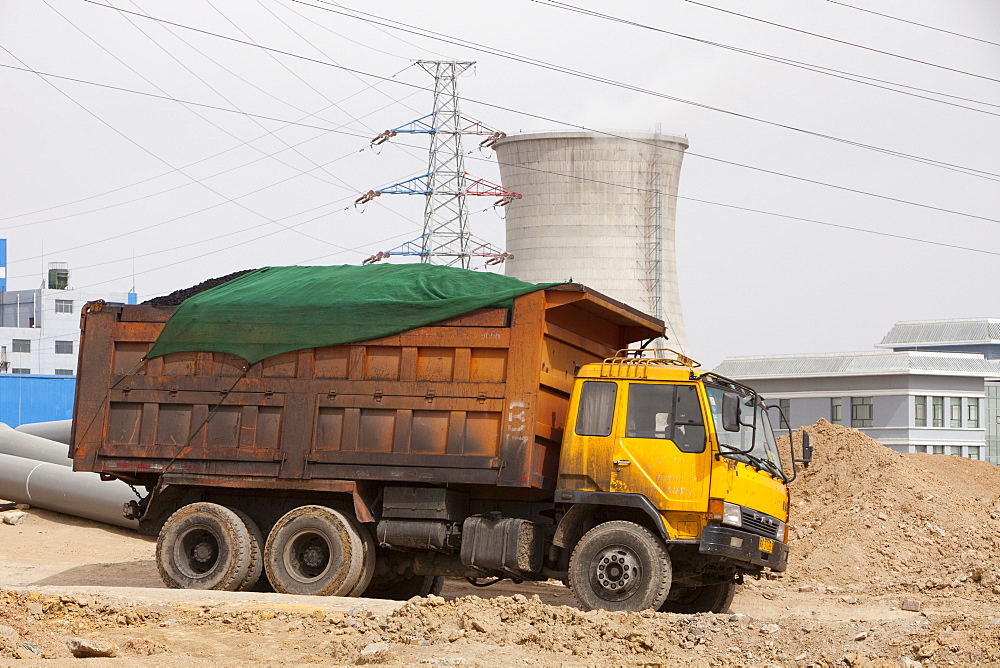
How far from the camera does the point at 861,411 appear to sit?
5581 centimetres

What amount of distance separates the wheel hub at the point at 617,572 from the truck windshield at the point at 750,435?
52.2 inches

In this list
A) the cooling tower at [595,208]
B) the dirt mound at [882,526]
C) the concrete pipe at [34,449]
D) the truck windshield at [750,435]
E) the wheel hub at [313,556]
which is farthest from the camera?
the cooling tower at [595,208]

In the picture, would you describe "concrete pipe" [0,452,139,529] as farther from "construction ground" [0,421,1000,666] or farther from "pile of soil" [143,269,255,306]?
"pile of soil" [143,269,255,306]

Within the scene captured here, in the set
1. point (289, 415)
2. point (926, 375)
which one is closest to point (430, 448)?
point (289, 415)

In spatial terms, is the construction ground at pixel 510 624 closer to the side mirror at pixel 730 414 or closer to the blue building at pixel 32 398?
the side mirror at pixel 730 414

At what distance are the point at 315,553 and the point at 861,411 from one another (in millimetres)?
46879

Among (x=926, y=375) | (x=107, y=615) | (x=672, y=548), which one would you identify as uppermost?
(x=926, y=375)

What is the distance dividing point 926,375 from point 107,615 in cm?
4934

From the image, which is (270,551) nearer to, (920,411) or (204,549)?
(204,549)

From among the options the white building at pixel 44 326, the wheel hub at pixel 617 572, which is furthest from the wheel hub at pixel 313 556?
the white building at pixel 44 326

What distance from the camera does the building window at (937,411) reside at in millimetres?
55125

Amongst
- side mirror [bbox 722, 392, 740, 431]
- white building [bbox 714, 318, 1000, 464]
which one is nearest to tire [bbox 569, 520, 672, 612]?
side mirror [bbox 722, 392, 740, 431]

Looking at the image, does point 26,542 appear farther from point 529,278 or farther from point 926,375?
point 926,375

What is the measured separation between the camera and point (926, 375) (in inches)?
2163
